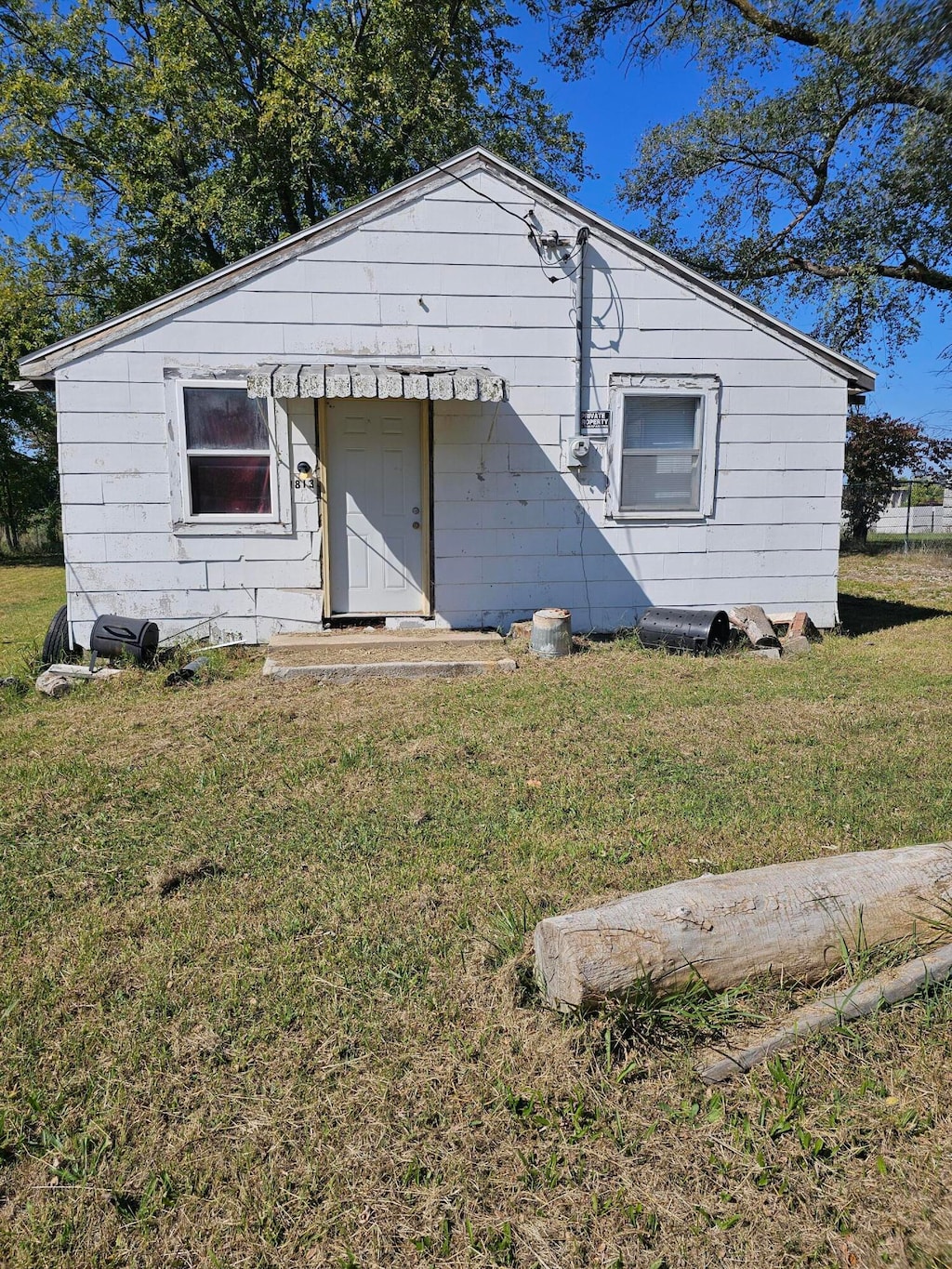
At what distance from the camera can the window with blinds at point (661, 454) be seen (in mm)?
8227

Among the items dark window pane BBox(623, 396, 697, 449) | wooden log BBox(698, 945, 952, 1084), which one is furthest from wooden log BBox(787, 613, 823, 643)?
wooden log BBox(698, 945, 952, 1084)

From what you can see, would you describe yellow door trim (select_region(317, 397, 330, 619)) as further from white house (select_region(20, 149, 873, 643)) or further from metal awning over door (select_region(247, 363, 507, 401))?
metal awning over door (select_region(247, 363, 507, 401))

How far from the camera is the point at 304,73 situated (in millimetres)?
13516

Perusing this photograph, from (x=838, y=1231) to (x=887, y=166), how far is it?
51.2ft

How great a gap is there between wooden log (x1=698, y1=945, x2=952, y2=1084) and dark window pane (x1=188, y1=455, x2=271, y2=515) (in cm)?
661

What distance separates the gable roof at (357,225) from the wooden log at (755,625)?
2845mm

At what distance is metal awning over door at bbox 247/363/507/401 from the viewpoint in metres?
6.68

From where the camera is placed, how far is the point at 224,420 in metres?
7.52

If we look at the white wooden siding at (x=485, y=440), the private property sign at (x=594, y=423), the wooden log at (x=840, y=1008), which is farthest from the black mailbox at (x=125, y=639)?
the wooden log at (x=840, y=1008)

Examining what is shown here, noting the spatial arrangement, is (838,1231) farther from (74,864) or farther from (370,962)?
(74,864)

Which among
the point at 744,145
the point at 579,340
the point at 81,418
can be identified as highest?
the point at 744,145

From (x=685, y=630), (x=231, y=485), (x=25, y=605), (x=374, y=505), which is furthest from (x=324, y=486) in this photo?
(x=25, y=605)

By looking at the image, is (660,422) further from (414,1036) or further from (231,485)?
(414,1036)

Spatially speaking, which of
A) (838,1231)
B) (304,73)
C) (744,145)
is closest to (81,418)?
(838,1231)
